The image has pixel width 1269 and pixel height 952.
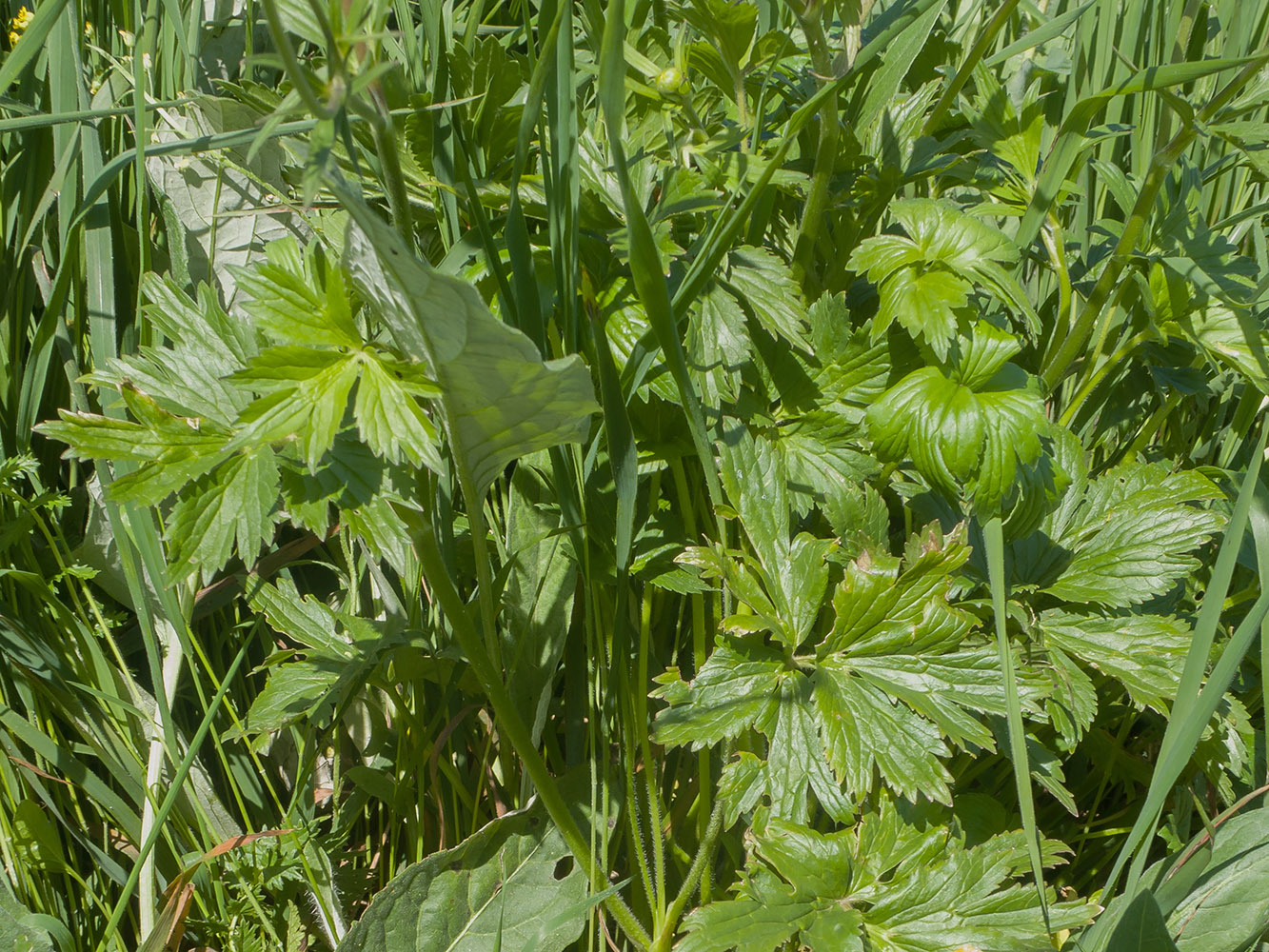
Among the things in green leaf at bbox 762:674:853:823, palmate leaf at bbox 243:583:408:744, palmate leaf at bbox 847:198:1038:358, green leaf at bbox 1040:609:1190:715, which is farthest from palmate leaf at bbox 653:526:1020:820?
palmate leaf at bbox 243:583:408:744

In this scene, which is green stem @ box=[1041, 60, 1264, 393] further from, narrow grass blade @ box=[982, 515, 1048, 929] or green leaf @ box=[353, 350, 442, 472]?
green leaf @ box=[353, 350, 442, 472]

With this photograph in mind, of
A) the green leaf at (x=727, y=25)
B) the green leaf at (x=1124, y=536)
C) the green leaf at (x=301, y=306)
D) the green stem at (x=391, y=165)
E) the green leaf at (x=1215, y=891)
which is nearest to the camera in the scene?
the green stem at (x=391, y=165)

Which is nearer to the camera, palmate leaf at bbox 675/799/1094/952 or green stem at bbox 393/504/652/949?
green stem at bbox 393/504/652/949

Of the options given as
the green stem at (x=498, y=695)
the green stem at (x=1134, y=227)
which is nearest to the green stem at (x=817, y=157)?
the green stem at (x=1134, y=227)

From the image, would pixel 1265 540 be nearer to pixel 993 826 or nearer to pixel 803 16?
pixel 993 826

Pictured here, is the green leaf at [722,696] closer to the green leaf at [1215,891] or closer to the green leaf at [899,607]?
the green leaf at [899,607]

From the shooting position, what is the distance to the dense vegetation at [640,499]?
92 centimetres

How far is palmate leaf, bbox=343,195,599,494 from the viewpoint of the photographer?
72 cm

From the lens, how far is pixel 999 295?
3.48ft

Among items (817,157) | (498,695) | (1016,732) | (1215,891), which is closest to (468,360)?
(498,695)

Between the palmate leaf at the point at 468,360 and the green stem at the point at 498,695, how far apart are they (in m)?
0.08

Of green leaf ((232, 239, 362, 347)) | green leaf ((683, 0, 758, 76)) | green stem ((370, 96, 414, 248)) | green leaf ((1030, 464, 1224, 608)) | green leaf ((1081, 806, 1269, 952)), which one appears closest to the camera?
green stem ((370, 96, 414, 248))

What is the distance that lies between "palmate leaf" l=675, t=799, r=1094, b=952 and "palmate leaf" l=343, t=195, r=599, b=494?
1.63ft

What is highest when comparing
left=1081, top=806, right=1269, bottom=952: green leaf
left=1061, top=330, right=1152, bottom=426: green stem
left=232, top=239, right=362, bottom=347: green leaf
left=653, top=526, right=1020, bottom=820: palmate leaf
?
left=232, top=239, right=362, bottom=347: green leaf
